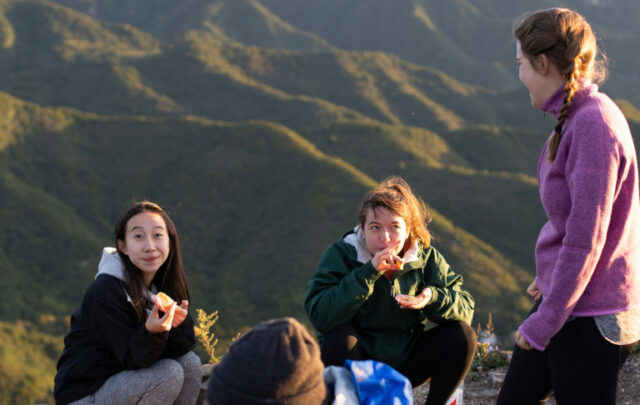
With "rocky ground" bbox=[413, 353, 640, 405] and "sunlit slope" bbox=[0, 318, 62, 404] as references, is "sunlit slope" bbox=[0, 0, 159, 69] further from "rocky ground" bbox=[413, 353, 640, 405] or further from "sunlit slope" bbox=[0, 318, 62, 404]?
"rocky ground" bbox=[413, 353, 640, 405]

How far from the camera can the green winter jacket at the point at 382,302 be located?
3.06 metres

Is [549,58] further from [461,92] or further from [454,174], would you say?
[461,92]

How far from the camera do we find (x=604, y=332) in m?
2.26

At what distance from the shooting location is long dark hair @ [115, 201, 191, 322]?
3.15 metres

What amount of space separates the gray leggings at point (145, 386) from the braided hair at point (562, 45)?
1.95 metres

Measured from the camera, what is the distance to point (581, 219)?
2.16m

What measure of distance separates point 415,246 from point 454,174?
2863 centimetres

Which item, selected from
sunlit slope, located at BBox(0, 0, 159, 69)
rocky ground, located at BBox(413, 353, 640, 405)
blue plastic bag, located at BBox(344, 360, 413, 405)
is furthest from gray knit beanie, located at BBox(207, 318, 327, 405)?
sunlit slope, located at BBox(0, 0, 159, 69)

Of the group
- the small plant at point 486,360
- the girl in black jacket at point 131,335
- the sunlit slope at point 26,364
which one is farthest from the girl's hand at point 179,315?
the sunlit slope at point 26,364

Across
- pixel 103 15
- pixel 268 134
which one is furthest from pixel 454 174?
pixel 103 15

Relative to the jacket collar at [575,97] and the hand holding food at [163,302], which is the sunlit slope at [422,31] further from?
the jacket collar at [575,97]

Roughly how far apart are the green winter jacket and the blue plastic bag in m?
0.69

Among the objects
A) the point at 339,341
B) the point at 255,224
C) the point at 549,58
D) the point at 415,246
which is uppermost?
the point at 549,58

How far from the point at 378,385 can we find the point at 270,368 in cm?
48
